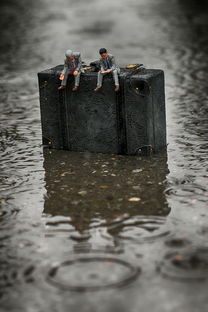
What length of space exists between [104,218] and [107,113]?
268 cm

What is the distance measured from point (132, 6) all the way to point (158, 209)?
884 inches

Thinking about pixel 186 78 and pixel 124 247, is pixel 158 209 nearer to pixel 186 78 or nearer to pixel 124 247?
pixel 124 247

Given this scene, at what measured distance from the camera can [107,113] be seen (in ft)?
39.1

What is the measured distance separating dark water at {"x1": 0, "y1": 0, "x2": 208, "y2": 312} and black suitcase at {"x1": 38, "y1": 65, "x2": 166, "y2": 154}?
21cm

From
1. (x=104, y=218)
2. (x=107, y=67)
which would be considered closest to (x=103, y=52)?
(x=107, y=67)

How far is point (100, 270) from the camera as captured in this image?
824 centimetres

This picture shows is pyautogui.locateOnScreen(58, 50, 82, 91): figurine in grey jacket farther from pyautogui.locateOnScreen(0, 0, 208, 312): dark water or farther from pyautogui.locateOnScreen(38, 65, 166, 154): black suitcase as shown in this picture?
pyautogui.locateOnScreen(0, 0, 208, 312): dark water

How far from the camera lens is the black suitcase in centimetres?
1167

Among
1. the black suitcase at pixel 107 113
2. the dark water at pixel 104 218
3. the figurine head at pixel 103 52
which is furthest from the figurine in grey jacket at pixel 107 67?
the dark water at pixel 104 218

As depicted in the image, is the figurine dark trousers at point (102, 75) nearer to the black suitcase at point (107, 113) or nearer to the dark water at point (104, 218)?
the black suitcase at point (107, 113)

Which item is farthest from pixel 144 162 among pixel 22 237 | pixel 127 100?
pixel 22 237

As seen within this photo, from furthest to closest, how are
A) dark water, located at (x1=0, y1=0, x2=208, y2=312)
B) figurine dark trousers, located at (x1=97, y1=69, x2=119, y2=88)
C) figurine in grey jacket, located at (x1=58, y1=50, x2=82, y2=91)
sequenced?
figurine in grey jacket, located at (x1=58, y1=50, x2=82, y2=91)
figurine dark trousers, located at (x1=97, y1=69, x2=119, y2=88)
dark water, located at (x1=0, y1=0, x2=208, y2=312)

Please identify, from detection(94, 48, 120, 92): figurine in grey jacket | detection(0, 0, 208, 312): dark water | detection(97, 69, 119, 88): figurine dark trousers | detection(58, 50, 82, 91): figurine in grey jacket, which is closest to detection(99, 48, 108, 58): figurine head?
detection(94, 48, 120, 92): figurine in grey jacket

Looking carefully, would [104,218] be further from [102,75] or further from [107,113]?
[102,75]
